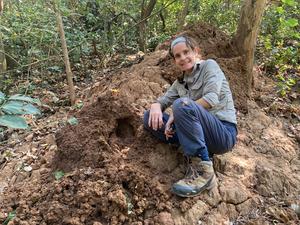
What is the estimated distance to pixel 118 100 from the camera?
352cm

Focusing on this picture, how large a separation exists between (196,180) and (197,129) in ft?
1.33

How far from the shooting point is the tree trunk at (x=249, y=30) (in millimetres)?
4230

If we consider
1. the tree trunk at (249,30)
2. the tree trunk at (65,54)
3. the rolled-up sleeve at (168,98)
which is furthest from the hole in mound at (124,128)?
the tree trunk at (65,54)

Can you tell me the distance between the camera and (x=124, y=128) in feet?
11.6

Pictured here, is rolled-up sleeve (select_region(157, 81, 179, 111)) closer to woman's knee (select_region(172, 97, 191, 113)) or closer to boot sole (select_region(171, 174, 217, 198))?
woman's knee (select_region(172, 97, 191, 113))

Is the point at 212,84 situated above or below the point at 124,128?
above

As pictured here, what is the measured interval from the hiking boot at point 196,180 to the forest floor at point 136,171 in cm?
8

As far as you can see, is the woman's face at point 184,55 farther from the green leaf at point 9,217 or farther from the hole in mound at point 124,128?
the green leaf at point 9,217

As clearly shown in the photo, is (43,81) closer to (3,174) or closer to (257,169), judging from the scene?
(3,174)

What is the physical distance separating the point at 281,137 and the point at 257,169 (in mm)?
769

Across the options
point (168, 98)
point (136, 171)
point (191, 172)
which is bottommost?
point (191, 172)

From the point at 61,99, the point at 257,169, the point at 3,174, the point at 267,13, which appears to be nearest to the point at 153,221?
the point at 257,169

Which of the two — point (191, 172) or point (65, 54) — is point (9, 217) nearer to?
point (191, 172)

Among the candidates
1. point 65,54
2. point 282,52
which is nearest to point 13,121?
point 65,54
